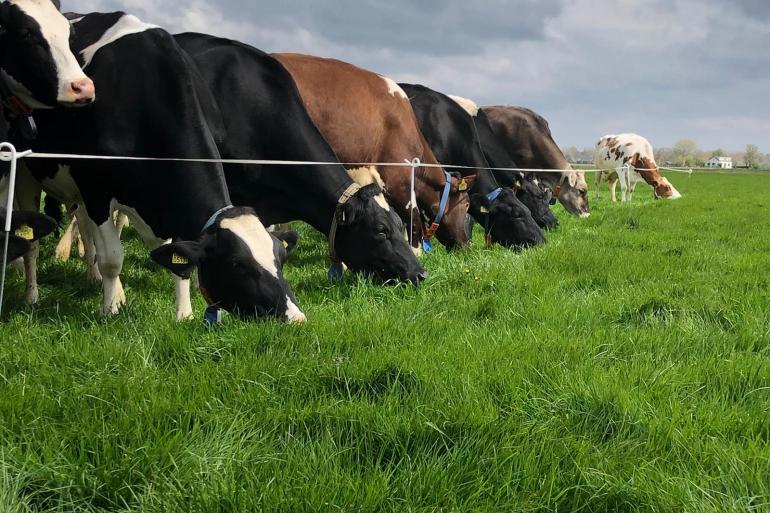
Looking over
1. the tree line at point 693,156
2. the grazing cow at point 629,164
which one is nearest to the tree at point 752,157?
the tree line at point 693,156

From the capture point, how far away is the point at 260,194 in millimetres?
5758

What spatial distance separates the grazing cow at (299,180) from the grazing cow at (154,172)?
1.82 feet

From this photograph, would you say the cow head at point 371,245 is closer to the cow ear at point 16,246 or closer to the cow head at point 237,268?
the cow head at point 237,268

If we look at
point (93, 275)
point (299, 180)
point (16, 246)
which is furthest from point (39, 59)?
point (93, 275)

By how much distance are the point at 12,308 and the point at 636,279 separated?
5116mm

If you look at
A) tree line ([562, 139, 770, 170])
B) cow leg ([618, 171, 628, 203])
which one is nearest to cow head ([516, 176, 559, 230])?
cow leg ([618, 171, 628, 203])

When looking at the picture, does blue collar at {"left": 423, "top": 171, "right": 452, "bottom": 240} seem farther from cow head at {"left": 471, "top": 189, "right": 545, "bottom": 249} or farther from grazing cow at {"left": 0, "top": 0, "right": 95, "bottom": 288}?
grazing cow at {"left": 0, "top": 0, "right": 95, "bottom": 288}

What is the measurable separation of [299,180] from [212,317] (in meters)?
2.07

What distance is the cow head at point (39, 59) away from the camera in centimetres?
429

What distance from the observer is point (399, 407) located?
2631 mm

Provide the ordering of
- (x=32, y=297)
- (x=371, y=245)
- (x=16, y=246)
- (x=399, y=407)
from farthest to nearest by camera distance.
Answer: (x=371, y=245)
(x=32, y=297)
(x=16, y=246)
(x=399, y=407)

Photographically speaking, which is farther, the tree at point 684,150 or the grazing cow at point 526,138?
the tree at point 684,150

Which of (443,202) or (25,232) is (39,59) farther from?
(443,202)

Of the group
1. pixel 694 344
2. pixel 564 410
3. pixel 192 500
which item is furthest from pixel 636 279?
pixel 192 500
